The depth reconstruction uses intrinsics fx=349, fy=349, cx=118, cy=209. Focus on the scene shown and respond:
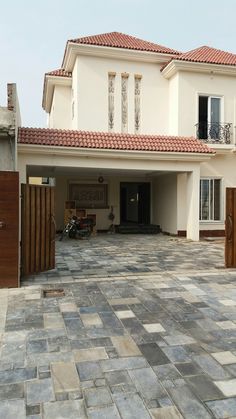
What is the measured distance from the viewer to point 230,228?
8031 mm

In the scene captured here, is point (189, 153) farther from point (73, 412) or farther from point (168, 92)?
point (73, 412)

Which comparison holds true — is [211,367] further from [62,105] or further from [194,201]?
[62,105]

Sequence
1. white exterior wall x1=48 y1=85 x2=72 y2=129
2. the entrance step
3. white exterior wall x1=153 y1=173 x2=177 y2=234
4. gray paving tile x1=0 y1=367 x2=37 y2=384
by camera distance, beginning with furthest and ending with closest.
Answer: white exterior wall x1=48 y1=85 x2=72 y2=129 < the entrance step < white exterior wall x1=153 y1=173 x2=177 y2=234 < gray paving tile x1=0 y1=367 x2=37 y2=384

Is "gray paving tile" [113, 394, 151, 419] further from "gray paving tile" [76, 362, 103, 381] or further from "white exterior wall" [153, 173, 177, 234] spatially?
"white exterior wall" [153, 173, 177, 234]

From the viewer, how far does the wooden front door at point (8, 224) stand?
6195 millimetres

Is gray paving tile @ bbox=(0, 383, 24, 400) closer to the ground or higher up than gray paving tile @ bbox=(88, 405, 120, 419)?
higher up

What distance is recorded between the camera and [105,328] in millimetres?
4422

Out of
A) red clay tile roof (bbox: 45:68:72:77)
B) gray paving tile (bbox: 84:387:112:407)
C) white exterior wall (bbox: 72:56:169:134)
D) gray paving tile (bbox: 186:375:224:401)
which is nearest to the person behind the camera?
gray paving tile (bbox: 84:387:112:407)

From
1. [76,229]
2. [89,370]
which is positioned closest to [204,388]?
[89,370]

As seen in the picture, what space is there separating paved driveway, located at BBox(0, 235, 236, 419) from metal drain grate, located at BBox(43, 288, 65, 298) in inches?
3.6

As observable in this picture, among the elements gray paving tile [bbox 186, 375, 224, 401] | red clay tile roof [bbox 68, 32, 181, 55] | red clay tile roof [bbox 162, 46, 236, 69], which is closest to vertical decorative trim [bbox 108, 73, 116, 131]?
red clay tile roof [bbox 68, 32, 181, 55]

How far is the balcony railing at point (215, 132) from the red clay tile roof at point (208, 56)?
8.36 ft

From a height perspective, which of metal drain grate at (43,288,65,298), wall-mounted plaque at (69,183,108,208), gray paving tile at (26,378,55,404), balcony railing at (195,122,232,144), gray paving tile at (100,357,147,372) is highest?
balcony railing at (195,122,232,144)

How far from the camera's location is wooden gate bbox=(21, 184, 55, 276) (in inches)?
276
